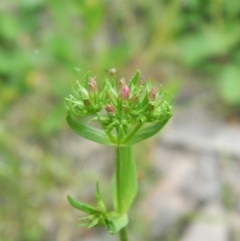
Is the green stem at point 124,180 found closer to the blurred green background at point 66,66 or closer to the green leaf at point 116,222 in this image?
the green leaf at point 116,222

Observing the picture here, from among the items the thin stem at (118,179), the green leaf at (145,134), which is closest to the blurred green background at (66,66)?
the thin stem at (118,179)

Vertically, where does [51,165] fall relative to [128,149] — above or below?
below

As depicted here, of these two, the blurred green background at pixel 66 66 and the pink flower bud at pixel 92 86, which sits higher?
the pink flower bud at pixel 92 86

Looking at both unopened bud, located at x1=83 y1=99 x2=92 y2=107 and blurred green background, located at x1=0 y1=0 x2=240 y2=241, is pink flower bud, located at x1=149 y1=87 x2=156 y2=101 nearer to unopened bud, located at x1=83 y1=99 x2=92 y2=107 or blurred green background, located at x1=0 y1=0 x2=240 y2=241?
unopened bud, located at x1=83 y1=99 x2=92 y2=107

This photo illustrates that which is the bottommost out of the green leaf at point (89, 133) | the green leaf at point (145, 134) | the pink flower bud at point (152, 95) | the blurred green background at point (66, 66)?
the blurred green background at point (66, 66)

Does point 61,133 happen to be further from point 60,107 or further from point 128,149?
point 128,149

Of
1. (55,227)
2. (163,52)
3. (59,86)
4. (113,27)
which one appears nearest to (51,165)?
(55,227)

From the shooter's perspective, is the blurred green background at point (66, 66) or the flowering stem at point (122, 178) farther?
the blurred green background at point (66, 66)
